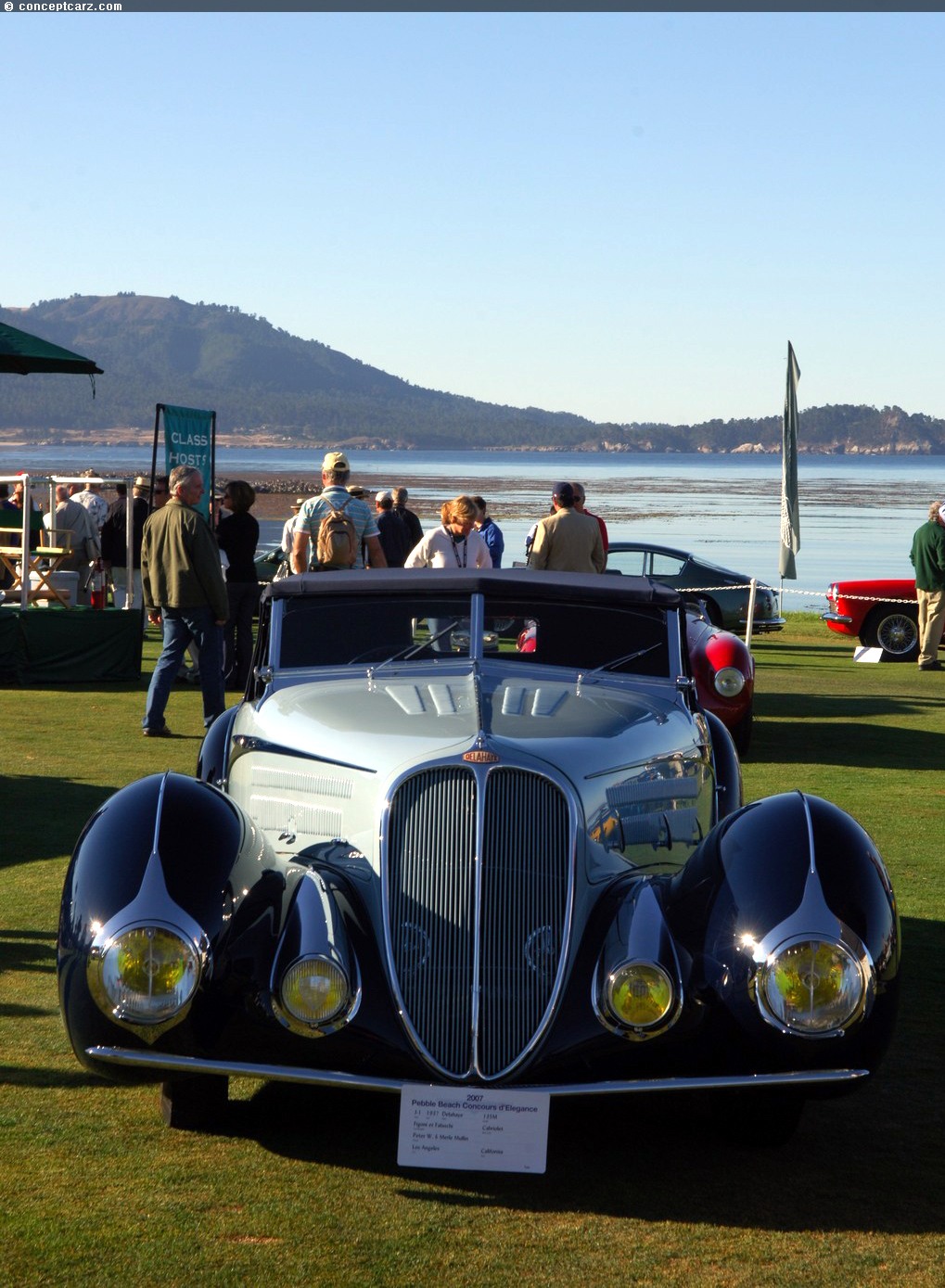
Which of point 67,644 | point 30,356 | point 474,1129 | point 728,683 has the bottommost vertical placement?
point 67,644

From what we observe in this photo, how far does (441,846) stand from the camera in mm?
4004

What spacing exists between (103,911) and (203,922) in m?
0.26

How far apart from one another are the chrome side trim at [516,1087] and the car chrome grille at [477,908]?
0.52ft

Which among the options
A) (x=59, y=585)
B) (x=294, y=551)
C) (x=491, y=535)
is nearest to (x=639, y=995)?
(x=294, y=551)

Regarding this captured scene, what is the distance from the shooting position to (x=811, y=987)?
12.1 feet

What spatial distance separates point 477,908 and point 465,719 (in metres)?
0.82

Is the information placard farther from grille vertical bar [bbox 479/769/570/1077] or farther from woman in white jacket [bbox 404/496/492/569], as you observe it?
woman in white jacket [bbox 404/496/492/569]

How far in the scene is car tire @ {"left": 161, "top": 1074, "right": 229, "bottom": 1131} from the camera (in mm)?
4051

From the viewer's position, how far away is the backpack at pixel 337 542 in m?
9.93

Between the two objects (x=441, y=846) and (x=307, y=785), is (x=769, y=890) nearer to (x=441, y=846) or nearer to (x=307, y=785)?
(x=441, y=846)

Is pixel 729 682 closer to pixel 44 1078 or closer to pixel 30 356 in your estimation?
pixel 30 356

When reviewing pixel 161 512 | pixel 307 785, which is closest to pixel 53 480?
pixel 161 512

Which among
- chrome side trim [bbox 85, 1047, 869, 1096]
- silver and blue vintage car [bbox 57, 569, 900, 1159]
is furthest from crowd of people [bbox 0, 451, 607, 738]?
chrome side trim [bbox 85, 1047, 869, 1096]

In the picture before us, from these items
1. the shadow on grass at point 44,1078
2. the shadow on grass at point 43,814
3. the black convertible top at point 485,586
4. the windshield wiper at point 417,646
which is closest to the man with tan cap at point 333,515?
the shadow on grass at point 43,814
